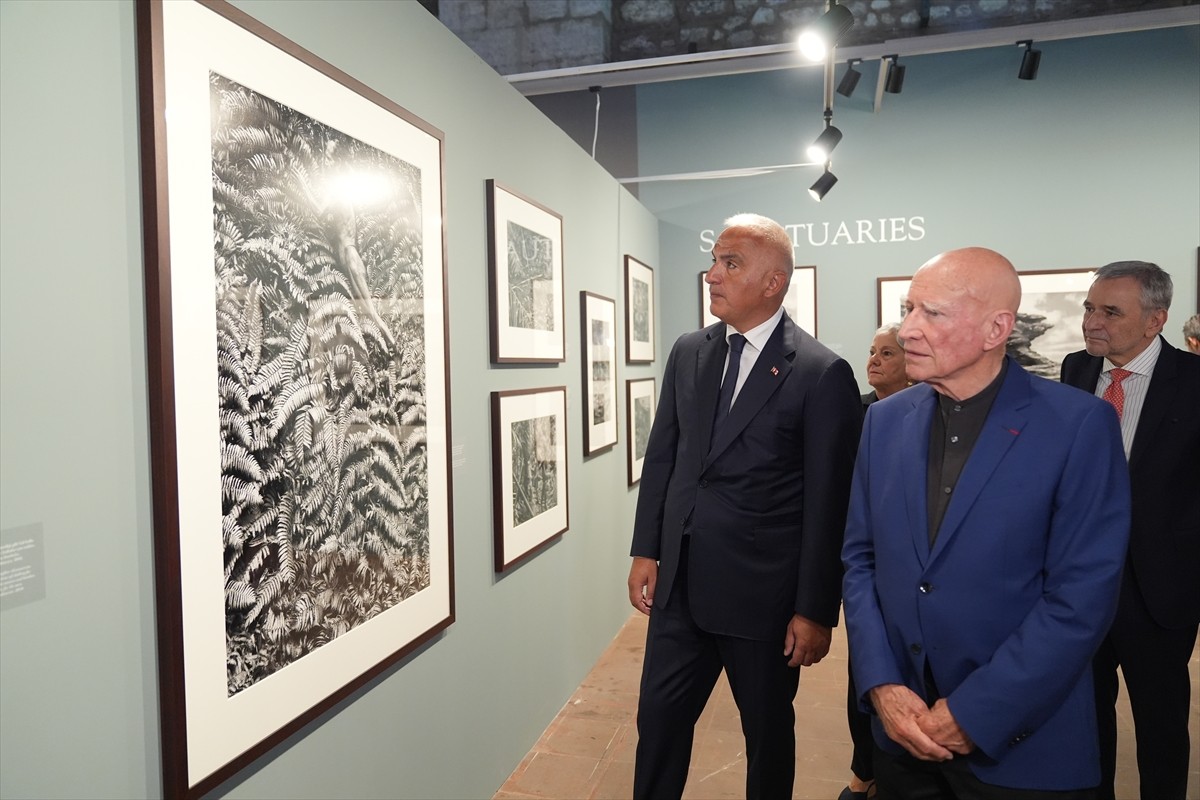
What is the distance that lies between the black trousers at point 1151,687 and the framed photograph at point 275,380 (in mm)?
2133

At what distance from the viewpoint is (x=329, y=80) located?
1.89 metres

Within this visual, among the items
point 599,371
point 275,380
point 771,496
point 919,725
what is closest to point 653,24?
point 599,371

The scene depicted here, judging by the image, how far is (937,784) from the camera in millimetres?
1778

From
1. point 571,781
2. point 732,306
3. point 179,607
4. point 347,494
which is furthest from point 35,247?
point 571,781

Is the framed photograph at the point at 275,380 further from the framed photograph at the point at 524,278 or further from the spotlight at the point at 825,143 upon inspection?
the spotlight at the point at 825,143

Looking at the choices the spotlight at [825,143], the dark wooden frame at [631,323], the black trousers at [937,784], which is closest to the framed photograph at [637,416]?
the dark wooden frame at [631,323]

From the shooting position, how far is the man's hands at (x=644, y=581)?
2.49 m

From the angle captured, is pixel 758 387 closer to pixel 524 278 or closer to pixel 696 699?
pixel 696 699

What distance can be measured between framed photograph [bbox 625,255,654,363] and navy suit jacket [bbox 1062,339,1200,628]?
2949mm

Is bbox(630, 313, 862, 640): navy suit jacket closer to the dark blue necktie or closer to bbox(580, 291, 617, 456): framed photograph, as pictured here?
the dark blue necktie

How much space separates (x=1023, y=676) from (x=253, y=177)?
6.08 ft

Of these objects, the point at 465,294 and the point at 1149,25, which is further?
the point at 1149,25

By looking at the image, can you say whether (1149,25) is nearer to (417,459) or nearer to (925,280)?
(925,280)

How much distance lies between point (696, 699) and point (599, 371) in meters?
2.20
